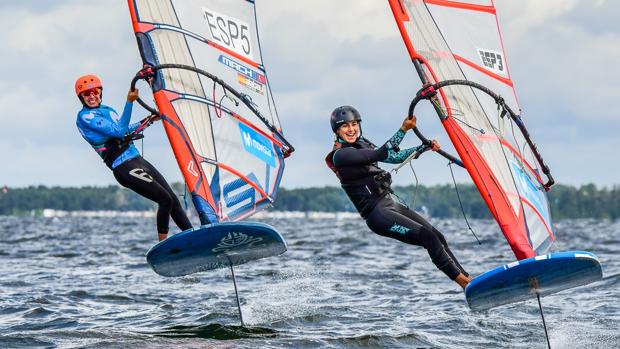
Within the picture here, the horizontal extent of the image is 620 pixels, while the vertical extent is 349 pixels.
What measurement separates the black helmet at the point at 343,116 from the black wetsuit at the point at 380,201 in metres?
0.21

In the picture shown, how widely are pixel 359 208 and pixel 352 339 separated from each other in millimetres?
1462

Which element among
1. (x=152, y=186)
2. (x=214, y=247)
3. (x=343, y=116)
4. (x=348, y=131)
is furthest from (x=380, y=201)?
(x=152, y=186)

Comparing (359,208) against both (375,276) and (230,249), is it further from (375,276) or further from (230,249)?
(375,276)

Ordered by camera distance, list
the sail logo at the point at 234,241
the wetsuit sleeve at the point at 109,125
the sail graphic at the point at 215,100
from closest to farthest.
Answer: the sail logo at the point at 234,241, the wetsuit sleeve at the point at 109,125, the sail graphic at the point at 215,100

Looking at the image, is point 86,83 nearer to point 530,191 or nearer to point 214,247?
point 214,247

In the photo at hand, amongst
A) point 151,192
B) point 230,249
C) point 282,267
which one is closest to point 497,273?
point 230,249

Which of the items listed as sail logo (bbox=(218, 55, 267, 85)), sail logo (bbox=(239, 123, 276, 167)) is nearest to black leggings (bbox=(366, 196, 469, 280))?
sail logo (bbox=(239, 123, 276, 167))

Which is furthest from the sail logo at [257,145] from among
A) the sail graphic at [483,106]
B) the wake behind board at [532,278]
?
the wake behind board at [532,278]

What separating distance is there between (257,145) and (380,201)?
3.24 m

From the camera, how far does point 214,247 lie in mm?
10992

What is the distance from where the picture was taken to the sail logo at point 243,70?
42.2ft

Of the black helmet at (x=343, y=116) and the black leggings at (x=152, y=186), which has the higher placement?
the black helmet at (x=343, y=116)

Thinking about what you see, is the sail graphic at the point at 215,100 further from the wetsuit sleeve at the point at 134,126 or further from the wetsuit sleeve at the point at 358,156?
the wetsuit sleeve at the point at 358,156

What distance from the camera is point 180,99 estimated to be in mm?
11852
